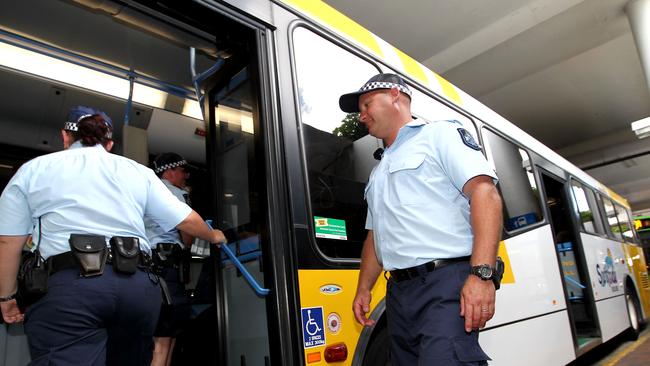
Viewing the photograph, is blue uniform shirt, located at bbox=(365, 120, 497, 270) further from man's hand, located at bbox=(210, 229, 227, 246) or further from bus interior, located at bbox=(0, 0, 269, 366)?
man's hand, located at bbox=(210, 229, 227, 246)

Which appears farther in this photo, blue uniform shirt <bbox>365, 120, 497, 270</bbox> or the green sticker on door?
the green sticker on door

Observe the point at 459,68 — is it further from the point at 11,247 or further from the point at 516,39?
the point at 11,247

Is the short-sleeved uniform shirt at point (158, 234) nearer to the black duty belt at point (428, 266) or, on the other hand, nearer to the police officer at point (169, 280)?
the police officer at point (169, 280)

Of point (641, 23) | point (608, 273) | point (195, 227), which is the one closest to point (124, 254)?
point (195, 227)

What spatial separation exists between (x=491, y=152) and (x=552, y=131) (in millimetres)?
8646

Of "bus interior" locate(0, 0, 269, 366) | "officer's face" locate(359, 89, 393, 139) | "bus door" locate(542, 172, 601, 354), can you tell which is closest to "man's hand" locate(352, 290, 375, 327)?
"bus interior" locate(0, 0, 269, 366)

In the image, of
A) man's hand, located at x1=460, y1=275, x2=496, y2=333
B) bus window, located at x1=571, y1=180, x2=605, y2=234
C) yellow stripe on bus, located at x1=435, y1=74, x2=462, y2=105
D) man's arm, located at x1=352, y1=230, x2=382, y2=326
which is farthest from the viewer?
bus window, located at x1=571, y1=180, x2=605, y2=234

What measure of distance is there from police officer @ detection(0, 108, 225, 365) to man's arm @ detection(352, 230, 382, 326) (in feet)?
2.69

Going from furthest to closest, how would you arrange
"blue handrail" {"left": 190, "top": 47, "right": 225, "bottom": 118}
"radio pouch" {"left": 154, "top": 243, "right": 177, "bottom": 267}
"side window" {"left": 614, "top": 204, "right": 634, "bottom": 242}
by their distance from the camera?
"side window" {"left": 614, "top": 204, "right": 634, "bottom": 242} → "radio pouch" {"left": 154, "top": 243, "right": 177, "bottom": 267} → "blue handrail" {"left": 190, "top": 47, "right": 225, "bottom": 118}

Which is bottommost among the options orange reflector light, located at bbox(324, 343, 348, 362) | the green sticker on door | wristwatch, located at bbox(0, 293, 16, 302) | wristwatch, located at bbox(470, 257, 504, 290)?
orange reflector light, located at bbox(324, 343, 348, 362)

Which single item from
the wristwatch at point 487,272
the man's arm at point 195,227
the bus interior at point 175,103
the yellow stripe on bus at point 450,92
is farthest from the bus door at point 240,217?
the yellow stripe on bus at point 450,92

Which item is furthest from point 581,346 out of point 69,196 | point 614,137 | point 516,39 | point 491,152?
point 614,137

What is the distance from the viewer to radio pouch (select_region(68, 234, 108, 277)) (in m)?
1.54

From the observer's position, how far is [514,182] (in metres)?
3.79
